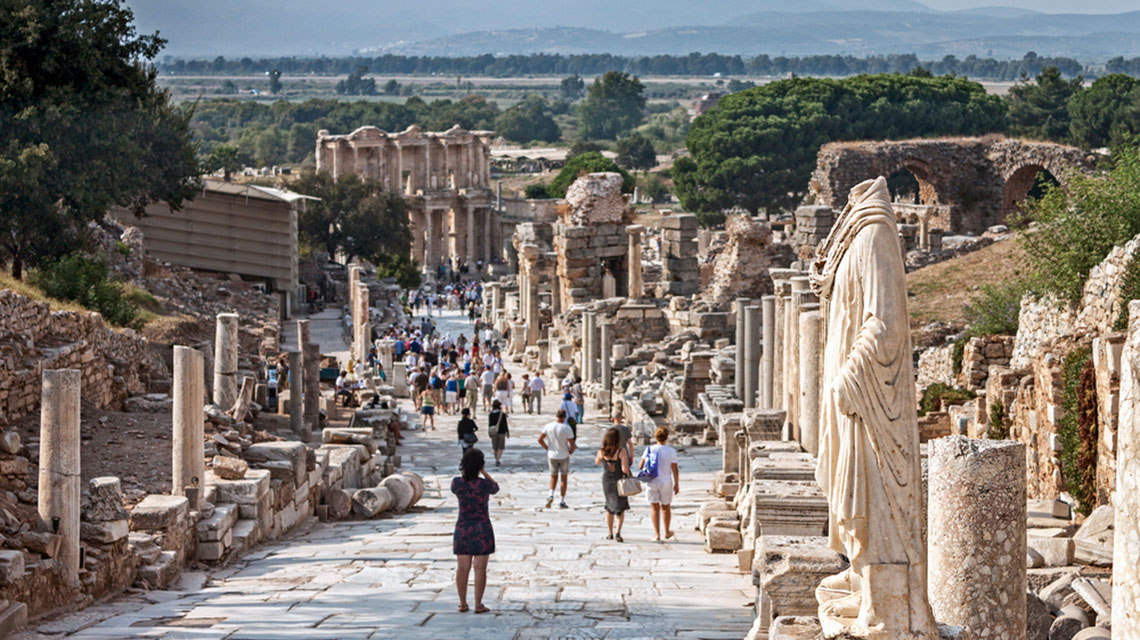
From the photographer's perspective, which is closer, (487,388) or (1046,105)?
(487,388)

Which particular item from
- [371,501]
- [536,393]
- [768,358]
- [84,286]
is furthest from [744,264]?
[371,501]

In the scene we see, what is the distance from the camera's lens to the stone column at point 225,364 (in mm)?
19141

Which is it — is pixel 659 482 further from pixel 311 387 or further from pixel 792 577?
pixel 311 387

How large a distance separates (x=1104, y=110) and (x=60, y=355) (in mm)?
62168

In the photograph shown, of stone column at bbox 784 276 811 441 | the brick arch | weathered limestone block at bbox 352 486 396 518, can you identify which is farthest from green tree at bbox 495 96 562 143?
stone column at bbox 784 276 811 441

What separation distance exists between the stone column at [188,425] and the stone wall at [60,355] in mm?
1936

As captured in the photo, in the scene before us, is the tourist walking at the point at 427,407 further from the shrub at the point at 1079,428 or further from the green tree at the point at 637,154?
the green tree at the point at 637,154

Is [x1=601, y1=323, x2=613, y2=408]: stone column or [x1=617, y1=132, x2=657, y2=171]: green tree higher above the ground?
[x1=617, y1=132, x2=657, y2=171]: green tree

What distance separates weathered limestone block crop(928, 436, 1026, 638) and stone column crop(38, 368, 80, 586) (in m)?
6.14

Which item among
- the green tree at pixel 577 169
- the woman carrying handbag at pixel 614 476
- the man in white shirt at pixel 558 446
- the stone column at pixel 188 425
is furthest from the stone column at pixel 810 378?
the green tree at pixel 577 169

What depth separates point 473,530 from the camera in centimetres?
1055

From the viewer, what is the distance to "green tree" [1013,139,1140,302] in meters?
17.2

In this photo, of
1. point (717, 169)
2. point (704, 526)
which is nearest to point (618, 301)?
point (704, 526)

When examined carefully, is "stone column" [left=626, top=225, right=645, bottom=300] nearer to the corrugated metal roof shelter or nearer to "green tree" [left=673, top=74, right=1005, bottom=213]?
the corrugated metal roof shelter
